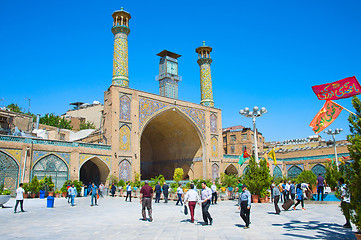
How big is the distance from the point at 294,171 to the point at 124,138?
77.2 ft

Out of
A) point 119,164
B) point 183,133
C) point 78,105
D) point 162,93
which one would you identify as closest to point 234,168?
point 183,133

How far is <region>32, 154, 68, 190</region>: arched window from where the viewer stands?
1930 centimetres

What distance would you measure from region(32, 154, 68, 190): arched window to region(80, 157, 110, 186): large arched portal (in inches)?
97.7

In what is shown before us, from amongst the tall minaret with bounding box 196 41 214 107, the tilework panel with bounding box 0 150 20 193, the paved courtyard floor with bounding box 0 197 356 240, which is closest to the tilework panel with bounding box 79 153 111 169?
the tilework panel with bounding box 0 150 20 193

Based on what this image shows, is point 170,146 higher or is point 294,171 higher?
point 170,146

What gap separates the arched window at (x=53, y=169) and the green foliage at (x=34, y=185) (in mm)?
1669

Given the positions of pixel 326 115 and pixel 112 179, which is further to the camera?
pixel 112 179

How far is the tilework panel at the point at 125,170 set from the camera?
76.6 ft

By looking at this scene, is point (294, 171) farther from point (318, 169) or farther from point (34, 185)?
point (34, 185)

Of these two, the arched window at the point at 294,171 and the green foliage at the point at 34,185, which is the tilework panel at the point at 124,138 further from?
the arched window at the point at 294,171

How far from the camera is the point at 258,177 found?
14.7 meters

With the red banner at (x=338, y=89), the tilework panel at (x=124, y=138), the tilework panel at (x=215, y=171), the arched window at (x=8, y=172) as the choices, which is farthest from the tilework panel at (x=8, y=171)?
the tilework panel at (x=215, y=171)

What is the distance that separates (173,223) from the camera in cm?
808

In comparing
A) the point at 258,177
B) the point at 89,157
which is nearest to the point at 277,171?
the point at 89,157
